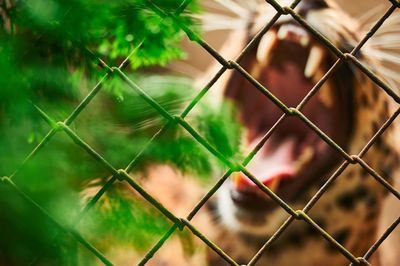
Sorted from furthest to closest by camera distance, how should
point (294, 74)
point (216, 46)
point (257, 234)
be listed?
point (216, 46)
point (294, 74)
point (257, 234)

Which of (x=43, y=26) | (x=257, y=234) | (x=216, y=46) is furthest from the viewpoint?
(x=216, y=46)

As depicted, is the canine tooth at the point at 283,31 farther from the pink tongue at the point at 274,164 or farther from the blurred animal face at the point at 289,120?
the pink tongue at the point at 274,164

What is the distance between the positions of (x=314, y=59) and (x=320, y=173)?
223 mm

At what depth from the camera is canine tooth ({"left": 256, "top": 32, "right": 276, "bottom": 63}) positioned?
108cm

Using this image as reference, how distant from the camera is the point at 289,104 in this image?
1252mm

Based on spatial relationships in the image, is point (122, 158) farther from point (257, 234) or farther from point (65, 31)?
point (257, 234)

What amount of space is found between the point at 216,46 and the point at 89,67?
135cm

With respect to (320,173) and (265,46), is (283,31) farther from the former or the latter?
(320,173)

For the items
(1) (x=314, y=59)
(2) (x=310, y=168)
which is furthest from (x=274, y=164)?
(1) (x=314, y=59)

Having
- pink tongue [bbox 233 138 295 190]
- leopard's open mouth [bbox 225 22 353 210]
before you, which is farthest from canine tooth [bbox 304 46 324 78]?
pink tongue [bbox 233 138 295 190]

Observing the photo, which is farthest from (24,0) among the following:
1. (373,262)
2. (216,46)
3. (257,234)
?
(216,46)

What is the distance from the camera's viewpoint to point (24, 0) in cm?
35

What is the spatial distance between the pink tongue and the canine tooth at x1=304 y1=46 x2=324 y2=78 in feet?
0.64

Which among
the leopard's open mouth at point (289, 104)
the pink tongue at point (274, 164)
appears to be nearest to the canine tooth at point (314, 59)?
the leopard's open mouth at point (289, 104)
